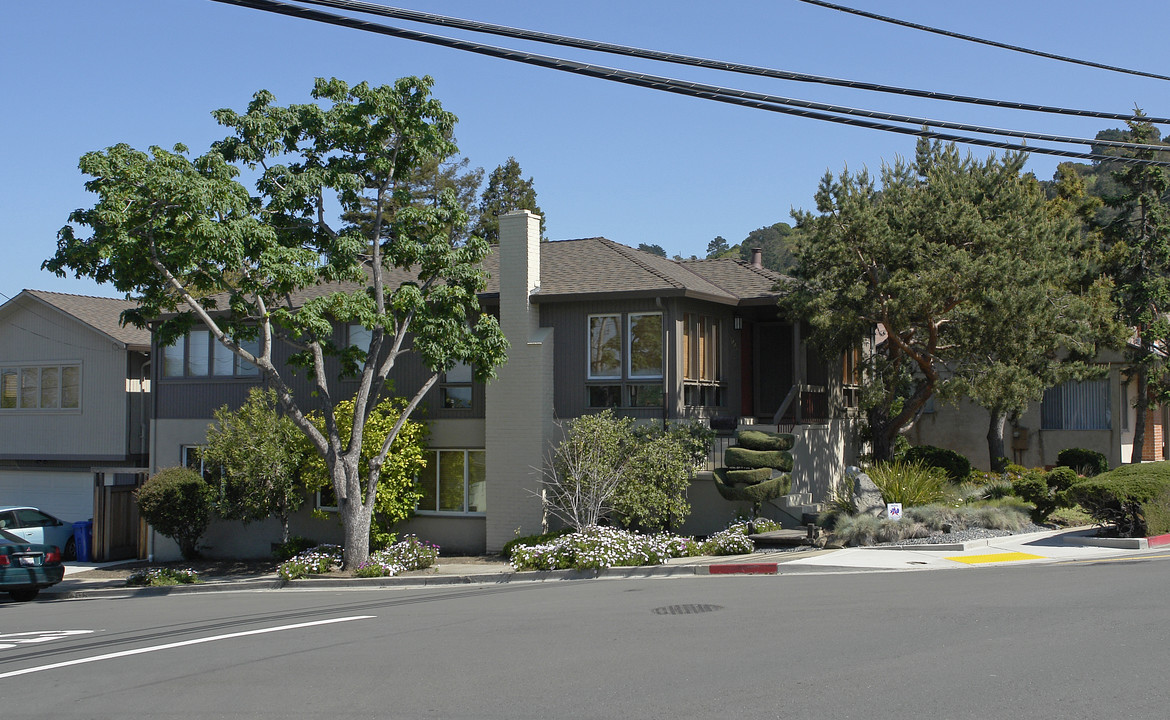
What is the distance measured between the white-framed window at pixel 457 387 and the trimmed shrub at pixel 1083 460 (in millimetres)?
15375

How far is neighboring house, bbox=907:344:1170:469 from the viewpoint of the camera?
28.0m

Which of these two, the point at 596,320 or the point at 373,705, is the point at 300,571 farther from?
the point at 373,705

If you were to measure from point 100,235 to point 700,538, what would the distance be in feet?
40.3

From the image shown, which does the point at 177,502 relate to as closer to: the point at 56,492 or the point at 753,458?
the point at 56,492

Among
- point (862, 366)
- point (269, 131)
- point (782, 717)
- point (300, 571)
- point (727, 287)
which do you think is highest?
point (269, 131)

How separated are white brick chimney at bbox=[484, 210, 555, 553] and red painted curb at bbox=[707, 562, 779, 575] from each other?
5.28m

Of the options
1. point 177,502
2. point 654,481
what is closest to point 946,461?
point 654,481

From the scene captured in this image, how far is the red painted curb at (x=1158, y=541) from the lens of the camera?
16.8 metres

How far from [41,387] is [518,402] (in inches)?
624

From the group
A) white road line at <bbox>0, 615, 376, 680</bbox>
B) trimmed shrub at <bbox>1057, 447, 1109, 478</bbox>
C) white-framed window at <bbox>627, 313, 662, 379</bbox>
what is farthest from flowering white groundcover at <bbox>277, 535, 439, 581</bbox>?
trimmed shrub at <bbox>1057, 447, 1109, 478</bbox>

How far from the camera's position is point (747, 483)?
745 inches

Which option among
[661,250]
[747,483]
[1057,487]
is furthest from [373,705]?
[661,250]

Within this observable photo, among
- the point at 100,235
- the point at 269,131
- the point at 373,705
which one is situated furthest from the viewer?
the point at 269,131

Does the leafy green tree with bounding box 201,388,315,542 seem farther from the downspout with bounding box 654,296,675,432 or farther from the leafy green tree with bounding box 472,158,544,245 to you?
the leafy green tree with bounding box 472,158,544,245
